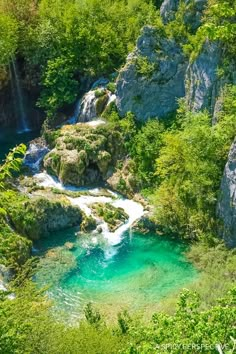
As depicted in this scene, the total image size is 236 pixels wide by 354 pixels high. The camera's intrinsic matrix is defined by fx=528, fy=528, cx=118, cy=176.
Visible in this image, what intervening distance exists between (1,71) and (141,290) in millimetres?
23943

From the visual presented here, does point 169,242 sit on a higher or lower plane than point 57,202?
lower

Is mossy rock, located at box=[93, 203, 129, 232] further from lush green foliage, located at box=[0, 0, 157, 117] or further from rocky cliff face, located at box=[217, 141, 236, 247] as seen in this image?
lush green foliage, located at box=[0, 0, 157, 117]

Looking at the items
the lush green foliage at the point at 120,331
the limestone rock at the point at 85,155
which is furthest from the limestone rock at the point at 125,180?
the lush green foliage at the point at 120,331

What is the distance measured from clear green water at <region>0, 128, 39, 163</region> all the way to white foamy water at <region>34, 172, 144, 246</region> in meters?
5.91

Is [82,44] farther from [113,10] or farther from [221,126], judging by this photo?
[221,126]

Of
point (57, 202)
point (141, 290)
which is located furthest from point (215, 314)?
point (57, 202)

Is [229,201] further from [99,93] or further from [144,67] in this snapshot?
[99,93]

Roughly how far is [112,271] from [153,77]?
571 inches

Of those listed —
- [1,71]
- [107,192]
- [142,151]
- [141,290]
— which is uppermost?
[1,71]

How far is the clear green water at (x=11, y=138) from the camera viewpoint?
40.4m

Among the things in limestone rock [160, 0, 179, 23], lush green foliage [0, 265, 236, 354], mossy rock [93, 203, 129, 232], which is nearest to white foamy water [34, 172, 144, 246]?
mossy rock [93, 203, 129, 232]

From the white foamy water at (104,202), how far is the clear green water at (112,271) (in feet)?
1.66

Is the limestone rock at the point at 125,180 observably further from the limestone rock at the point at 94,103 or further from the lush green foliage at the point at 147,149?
the limestone rock at the point at 94,103

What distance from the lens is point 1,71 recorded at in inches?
1634
